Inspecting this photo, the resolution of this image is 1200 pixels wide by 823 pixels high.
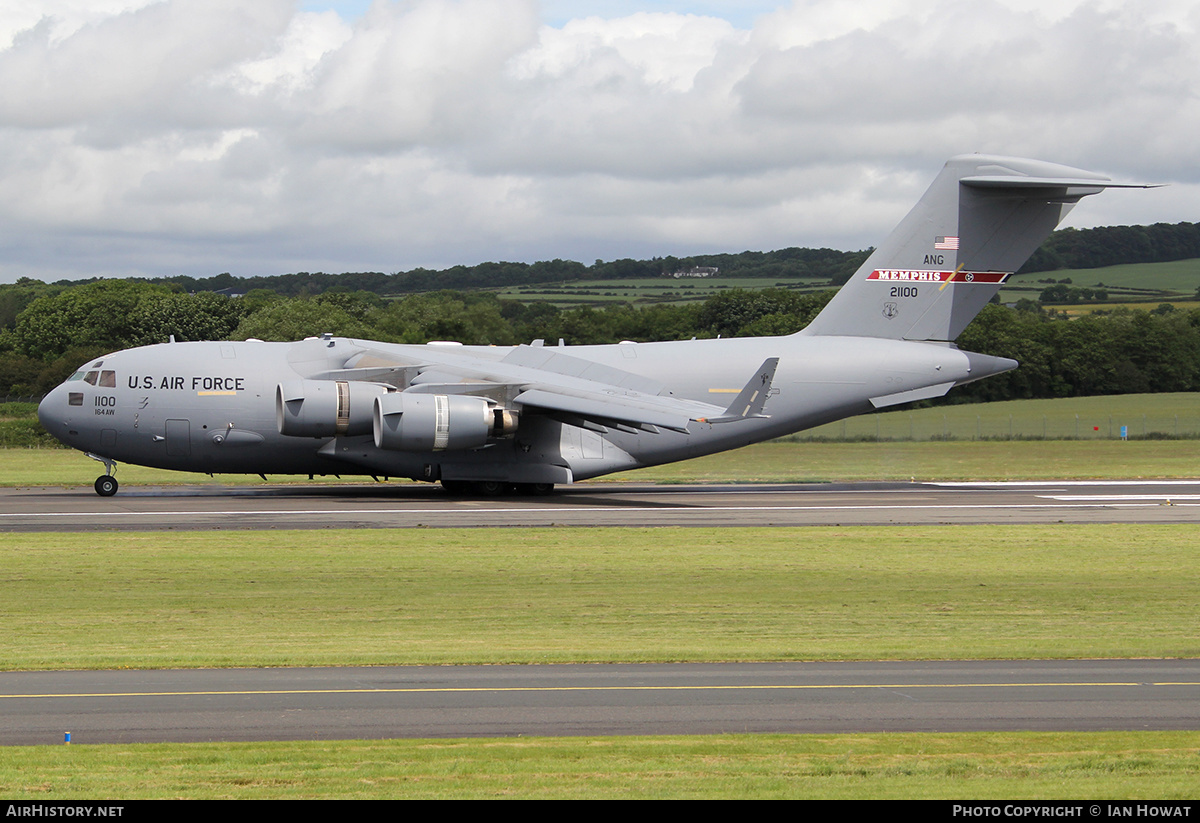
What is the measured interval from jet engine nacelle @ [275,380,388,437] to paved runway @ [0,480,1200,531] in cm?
179

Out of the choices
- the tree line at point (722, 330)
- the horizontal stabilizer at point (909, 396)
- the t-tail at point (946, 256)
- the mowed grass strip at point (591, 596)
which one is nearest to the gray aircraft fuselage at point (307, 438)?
the horizontal stabilizer at point (909, 396)

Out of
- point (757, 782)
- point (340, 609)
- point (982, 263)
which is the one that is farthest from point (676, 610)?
point (982, 263)

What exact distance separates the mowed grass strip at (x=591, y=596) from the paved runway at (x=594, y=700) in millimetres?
679

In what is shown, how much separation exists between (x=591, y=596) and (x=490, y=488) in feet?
46.4

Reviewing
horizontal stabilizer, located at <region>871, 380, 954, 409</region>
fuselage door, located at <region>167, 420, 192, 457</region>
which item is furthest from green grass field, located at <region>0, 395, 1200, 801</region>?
horizontal stabilizer, located at <region>871, 380, 954, 409</region>

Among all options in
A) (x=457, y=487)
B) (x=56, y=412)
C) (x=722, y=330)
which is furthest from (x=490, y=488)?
(x=722, y=330)

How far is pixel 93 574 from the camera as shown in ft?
58.4

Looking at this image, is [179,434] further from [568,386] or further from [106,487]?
[568,386]

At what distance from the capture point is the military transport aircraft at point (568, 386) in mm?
27484

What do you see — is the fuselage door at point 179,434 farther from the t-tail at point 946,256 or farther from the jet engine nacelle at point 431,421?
the t-tail at point 946,256

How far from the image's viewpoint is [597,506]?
28.0 m

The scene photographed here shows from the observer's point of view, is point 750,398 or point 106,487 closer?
point 750,398
